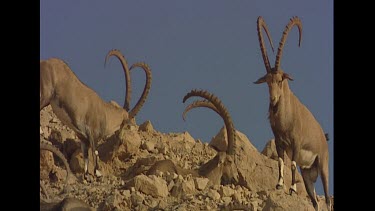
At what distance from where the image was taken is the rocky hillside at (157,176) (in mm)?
8852

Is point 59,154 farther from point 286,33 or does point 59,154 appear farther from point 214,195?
point 286,33

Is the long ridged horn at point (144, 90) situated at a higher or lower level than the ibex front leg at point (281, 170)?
higher

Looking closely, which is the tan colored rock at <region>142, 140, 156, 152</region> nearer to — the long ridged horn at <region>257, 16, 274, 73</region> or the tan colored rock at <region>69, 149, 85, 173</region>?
the tan colored rock at <region>69, 149, 85, 173</region>

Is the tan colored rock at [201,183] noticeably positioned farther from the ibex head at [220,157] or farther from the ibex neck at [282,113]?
the ibex neck at [282,113]

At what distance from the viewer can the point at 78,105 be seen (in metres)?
10.9

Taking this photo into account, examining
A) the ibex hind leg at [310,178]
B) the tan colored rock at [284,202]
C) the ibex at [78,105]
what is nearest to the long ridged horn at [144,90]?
the ibex at [78,105]

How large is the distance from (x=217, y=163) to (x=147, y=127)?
2423mm

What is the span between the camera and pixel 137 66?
11.9 metres

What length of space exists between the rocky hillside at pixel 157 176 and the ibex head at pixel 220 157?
0.38 ft

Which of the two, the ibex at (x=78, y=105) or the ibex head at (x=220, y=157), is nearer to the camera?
the ibex head at (x=220, y=157)
